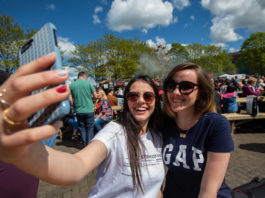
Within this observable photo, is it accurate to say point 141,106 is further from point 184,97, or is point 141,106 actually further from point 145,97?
point 184,97

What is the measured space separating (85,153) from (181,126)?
3.23ft

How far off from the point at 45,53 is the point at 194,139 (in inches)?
52.4

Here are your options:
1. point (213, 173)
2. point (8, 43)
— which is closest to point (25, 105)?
point (213, 173)

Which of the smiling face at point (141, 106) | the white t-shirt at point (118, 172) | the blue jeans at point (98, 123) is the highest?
the smiling face at point (141, 106)

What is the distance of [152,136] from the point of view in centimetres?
154

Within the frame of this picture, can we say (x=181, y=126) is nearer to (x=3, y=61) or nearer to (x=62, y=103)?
(x=62, y=103)

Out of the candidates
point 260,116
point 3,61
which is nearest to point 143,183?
point 260,116

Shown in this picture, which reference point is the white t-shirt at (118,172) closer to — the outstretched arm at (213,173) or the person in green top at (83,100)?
the outstretched arm at (213,173)

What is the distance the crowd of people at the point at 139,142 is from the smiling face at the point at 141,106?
11mm

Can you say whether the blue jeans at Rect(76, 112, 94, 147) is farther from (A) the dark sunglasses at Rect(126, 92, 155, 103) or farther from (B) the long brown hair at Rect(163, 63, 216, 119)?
(B) the long brown hair at Rect(163, 63, 216, 119)

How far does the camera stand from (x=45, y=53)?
535 millimetres

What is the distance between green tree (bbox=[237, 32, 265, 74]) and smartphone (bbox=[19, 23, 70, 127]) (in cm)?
4827

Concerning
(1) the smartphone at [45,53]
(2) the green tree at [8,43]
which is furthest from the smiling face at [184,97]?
(2) the green tree at [8,43]

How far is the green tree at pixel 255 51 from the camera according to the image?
117 feet
